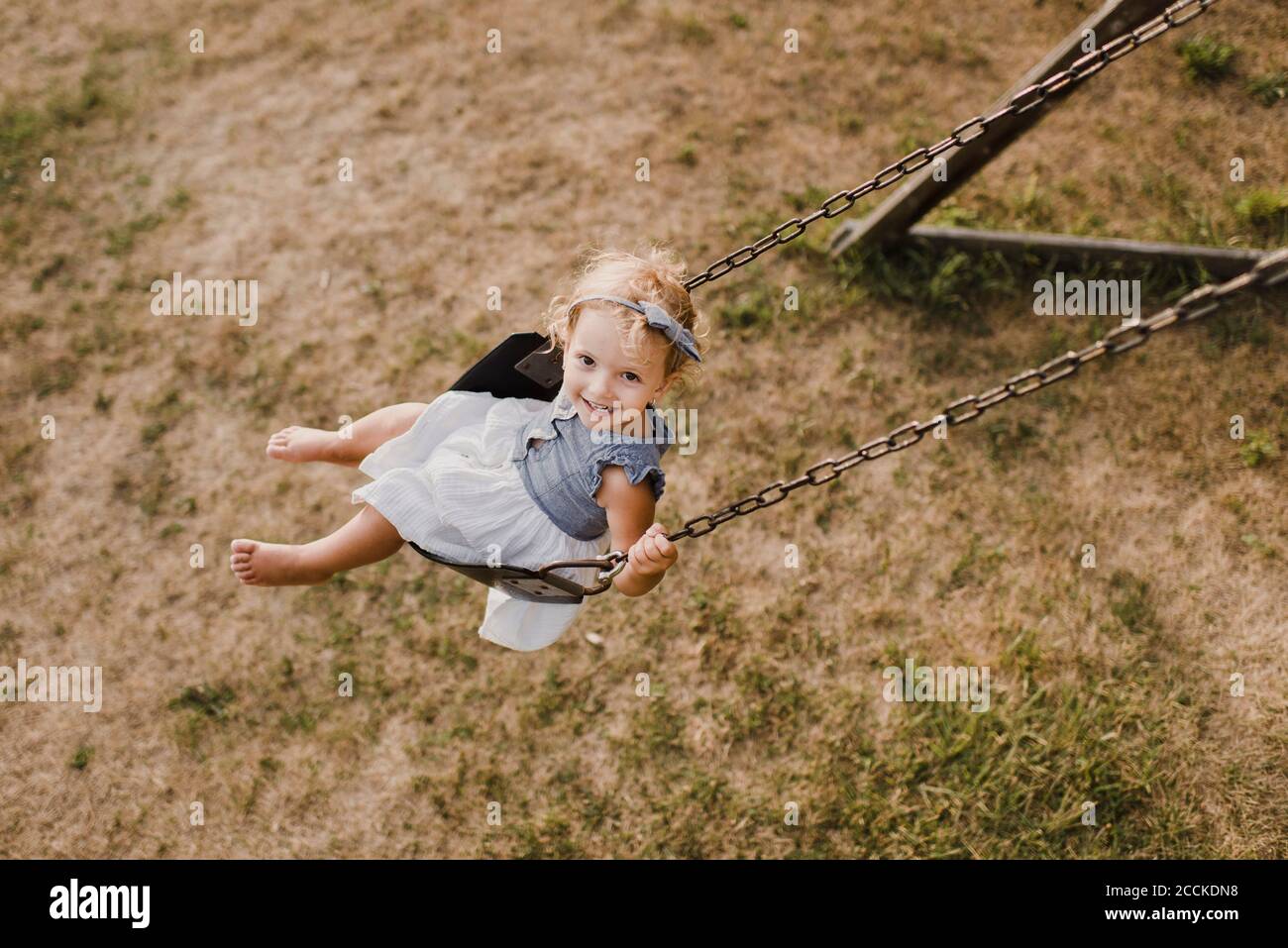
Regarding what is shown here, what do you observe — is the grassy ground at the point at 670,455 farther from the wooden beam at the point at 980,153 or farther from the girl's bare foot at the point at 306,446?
the girl's bare foot at the point at 306,446

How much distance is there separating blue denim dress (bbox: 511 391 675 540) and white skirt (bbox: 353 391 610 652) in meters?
0.04

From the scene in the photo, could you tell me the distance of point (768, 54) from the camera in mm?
5660

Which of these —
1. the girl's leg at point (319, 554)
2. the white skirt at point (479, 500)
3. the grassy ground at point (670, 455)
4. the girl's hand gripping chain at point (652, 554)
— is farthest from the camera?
the grassy ground at point (670, 455)

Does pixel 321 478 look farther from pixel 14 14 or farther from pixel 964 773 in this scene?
pixel 14 14

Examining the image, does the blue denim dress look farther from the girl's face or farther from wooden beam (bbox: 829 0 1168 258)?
wooden beam (bbox: 829 0 1168 258)

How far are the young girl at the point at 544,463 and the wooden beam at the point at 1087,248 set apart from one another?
2.23 metres

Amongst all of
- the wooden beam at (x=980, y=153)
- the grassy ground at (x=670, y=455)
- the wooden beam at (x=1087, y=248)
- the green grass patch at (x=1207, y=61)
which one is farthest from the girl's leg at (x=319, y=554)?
the green grass patch at (x=1207, y=61)

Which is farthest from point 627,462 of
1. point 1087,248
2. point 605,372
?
point 1087,248

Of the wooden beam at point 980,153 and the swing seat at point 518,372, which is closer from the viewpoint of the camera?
the swing seat at point 518,372

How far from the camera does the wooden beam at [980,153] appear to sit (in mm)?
3709

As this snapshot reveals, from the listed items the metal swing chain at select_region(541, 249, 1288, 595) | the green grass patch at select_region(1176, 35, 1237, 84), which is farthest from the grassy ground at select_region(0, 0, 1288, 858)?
the metal swing chain at select_region(541, 249, 1288, 595)

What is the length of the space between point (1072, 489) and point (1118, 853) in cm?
149
